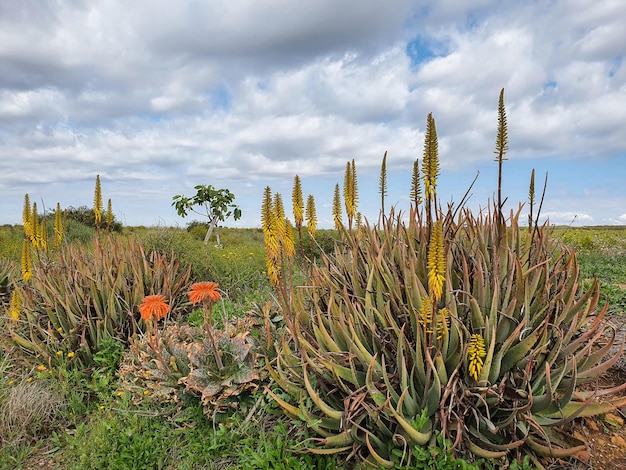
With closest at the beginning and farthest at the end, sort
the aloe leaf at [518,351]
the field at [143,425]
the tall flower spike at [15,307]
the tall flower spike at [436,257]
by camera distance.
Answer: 1. the tall flower spike at [436,257]
2. the aloe leaf at [518,351]
3. the field at [143,425]
4. the tall flower spike at [15,307]

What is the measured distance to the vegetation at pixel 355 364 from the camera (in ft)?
9.78

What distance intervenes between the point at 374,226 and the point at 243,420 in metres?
2.04

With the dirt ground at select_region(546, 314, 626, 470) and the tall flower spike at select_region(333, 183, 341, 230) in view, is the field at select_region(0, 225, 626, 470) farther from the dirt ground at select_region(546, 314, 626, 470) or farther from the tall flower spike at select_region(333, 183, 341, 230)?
the tall flower spike at select_region(333, 183, 341, 230)

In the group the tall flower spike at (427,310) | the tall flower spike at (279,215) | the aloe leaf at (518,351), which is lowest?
the aloe leaf at (518,351)

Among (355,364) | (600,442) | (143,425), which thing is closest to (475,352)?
(355,364)

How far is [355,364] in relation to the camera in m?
3.38

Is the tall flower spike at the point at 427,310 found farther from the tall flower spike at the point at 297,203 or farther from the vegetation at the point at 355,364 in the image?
the tall flower spike at the point at 297,203

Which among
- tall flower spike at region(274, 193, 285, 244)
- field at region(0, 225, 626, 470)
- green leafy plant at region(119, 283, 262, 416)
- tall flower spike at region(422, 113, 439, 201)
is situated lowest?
field at region(0, 225, 626, 470)

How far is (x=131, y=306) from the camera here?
21.0 ft

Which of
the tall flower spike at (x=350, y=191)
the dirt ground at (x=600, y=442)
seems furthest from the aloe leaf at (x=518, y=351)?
the tall flower spike at (x=350, y=191)

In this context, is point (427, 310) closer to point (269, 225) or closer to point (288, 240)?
point (269, 225)

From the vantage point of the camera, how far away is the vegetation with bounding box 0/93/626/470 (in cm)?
298

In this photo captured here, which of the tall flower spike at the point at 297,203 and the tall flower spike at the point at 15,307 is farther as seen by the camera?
the tall flower spike at the point at 15,307

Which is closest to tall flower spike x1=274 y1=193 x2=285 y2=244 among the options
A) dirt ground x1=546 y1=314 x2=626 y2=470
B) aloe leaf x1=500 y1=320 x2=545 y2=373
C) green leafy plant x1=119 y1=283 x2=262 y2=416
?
green leafy plant x1=119 y1=283 x2=262 y2=416
